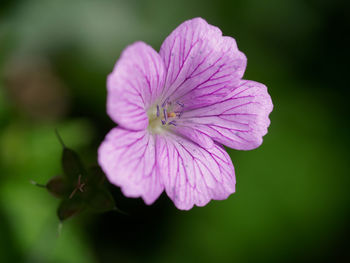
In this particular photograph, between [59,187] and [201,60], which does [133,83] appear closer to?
[201,60]

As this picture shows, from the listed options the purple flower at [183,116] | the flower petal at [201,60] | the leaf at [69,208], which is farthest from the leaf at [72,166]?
the flower petal at [201,60]

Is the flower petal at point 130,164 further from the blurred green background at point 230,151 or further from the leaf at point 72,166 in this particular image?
the blurred green background at point 230,151

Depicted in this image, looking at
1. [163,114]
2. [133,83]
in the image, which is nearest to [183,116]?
[163,114]

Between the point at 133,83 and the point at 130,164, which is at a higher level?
the point at 133,83

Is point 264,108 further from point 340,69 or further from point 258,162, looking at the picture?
point 340,69

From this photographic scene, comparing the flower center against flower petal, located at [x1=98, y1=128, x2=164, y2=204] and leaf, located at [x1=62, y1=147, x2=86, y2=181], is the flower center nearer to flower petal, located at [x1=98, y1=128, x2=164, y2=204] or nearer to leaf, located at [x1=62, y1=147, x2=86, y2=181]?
flower petal, located at [x1=98, y1=128, x2=164, y2=204]

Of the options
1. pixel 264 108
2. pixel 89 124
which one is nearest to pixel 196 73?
pixel 264 108

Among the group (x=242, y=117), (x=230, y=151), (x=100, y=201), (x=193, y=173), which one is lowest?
(x=230, y=151)

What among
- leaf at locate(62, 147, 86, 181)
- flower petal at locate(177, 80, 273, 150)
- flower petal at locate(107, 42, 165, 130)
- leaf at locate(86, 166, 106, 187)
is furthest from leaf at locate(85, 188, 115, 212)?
flower petal at locate(177, 80, 273, 150)
